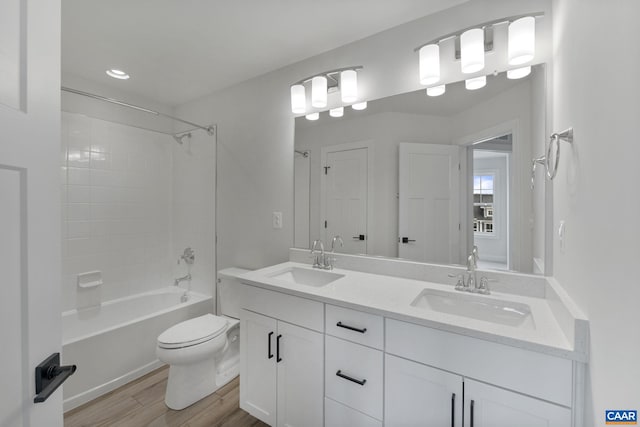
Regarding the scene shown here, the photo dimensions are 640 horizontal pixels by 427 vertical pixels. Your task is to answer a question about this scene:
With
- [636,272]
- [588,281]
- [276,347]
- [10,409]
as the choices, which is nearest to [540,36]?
[588,281]

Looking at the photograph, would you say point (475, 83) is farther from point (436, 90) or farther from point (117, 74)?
point (117, 74)

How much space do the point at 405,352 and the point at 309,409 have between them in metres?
0.65

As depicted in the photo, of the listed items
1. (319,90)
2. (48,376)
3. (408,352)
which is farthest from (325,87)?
(48,376)

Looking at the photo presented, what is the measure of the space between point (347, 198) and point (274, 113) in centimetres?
99

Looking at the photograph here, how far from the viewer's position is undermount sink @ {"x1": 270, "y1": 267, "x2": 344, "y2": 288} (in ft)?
5.91

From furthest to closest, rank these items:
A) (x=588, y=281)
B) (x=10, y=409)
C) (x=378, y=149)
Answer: (x=378, y=149), (x=588, y=281), (x=10, y=409)

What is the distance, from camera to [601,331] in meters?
0.70

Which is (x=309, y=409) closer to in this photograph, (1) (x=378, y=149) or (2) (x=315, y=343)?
(2) (x=315, y=343)

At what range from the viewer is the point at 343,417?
1271 mm

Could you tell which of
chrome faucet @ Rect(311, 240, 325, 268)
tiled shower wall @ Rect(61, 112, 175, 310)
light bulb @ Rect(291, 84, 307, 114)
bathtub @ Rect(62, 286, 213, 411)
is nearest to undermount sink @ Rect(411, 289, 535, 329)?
chrome faucet @ Rect(311, 240, 325, 268)

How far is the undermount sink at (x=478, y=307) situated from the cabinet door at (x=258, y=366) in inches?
33.1

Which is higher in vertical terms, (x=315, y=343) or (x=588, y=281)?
(x=588, y=281)

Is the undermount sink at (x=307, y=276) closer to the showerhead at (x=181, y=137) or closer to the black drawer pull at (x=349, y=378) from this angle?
the black drawer pull at (x=349, y=378)

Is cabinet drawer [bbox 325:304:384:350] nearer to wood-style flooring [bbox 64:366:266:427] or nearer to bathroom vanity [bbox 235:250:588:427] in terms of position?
bathroom vanity [bbox 235:250:588:427]
